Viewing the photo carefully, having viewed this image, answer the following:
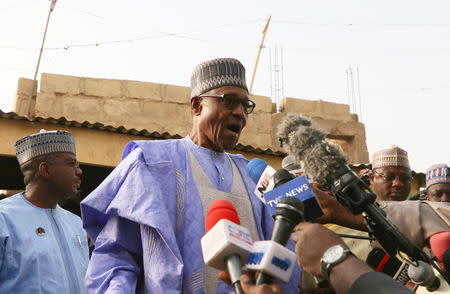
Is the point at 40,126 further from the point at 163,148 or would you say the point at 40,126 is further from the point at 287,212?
the point at 287,212

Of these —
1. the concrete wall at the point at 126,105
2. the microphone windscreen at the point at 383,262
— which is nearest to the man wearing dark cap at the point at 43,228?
the microphone windscreen at the point at 383,262

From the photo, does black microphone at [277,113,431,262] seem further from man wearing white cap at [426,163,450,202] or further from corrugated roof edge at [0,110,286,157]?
corrugated roof edge at [0,110,286,157]

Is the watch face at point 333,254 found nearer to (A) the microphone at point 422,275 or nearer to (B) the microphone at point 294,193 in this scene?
(B) the microphone at point 294,193

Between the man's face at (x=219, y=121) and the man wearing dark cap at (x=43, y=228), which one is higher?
the man's face at (x=219, y=121)

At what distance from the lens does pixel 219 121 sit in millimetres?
2994

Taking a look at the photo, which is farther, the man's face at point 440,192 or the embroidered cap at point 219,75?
the man's face at point 440,192

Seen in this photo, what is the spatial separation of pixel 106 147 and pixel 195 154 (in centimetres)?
607

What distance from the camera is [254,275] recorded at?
1.60 m

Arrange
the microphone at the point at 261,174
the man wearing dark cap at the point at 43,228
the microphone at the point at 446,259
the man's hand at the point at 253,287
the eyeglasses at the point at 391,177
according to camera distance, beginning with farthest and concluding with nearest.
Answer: the eyeglasses at the point at 391,177
the man wearing dark cap at the point at 43,228
the microphone at the point at 261,174
the microphone at the point at 446,259
the man's hand at the point at 253,287

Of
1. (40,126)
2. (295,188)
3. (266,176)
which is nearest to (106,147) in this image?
(40,126)

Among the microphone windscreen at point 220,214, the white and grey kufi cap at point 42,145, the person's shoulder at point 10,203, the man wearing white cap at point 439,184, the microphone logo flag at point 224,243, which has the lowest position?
the man wearing white cap at point 439,184

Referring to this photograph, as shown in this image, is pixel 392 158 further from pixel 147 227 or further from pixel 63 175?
pixel 147 227

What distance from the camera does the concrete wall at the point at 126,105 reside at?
1177 cm

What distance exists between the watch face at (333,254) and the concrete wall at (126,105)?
1033cm
